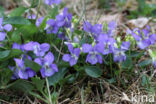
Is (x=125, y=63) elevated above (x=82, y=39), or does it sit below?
below

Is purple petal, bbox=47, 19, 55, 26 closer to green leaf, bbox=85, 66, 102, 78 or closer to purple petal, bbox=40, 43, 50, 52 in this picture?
purple petal, bbox=40, 43, 50, 52

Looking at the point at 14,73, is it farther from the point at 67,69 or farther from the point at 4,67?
the point at 67,69

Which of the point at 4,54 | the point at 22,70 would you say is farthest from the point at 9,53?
the point at 22,70

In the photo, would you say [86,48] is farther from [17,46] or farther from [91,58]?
[17,46]

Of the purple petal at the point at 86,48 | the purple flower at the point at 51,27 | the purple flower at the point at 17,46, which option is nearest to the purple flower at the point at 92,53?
the purple petal at the point at 86,48

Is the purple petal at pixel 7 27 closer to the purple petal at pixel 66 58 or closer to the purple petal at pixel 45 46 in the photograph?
the purple petal at pixel 45 46

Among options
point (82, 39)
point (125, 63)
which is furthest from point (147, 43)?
point (82, 39)
